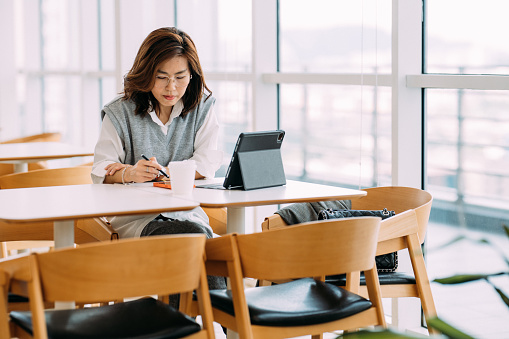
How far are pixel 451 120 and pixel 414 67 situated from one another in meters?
0.29

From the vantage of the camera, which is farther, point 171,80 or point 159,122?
point 159,122

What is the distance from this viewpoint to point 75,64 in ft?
22.6

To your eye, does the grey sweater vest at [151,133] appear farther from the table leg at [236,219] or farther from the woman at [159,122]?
the table leg at [236,219]

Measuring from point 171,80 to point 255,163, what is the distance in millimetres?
593

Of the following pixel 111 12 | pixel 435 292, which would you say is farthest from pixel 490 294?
pixel 111 12

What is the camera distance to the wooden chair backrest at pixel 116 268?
1795mm

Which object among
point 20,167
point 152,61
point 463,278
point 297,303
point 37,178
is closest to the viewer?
point 463,278

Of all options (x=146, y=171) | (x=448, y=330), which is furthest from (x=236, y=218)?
(x=448, y=330)

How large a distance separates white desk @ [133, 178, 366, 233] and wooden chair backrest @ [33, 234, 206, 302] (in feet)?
1.44

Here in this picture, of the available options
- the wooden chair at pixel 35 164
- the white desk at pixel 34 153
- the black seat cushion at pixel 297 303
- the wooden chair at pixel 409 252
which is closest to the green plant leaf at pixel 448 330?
the black seat cushion at pixel 297 303

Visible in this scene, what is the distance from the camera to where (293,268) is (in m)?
2.07

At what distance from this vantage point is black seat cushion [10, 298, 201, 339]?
6.35ft

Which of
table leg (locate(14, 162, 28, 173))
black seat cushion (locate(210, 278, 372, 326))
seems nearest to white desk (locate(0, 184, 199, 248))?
black seat cushion (locate(210, 278, 372, 326))

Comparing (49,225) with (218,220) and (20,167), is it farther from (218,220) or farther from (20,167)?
(20,167)
